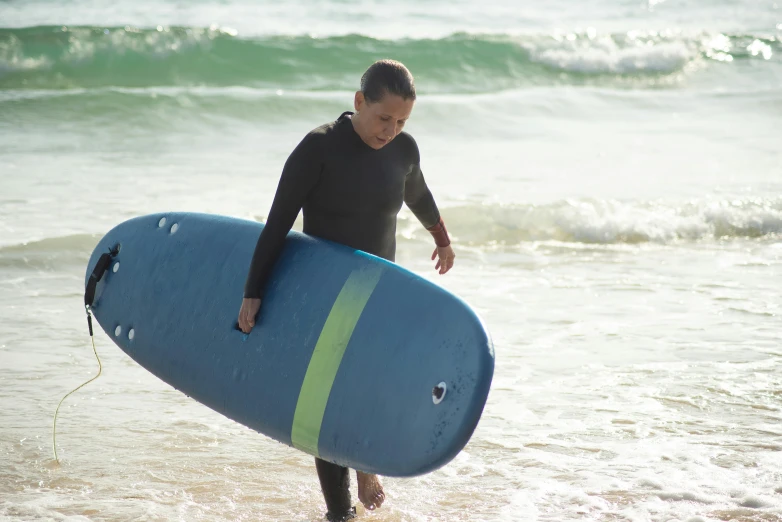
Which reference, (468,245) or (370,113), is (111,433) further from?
(468,245)

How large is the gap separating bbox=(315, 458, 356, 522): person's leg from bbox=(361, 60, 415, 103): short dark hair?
1212mm

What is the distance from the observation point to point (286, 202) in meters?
2.81

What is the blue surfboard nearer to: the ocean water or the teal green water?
the ocean water

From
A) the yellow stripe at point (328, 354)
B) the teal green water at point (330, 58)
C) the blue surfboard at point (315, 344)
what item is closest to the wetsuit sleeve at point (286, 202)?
the blue surfboard at point (315, 344)

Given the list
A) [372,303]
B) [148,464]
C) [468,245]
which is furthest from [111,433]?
[468,245]

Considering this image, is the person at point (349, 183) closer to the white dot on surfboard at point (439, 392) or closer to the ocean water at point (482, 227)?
the white dot on surfboard at point (439, 392)

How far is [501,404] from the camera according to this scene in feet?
14.4

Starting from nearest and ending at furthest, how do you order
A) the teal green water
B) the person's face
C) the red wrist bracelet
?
the person's face < the red wrist bracelet < the teal green water

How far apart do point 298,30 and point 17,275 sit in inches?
458

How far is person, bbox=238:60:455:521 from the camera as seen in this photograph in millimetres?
2771

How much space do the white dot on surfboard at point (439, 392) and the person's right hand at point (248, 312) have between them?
0.68m

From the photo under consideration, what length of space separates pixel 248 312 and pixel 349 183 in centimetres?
53

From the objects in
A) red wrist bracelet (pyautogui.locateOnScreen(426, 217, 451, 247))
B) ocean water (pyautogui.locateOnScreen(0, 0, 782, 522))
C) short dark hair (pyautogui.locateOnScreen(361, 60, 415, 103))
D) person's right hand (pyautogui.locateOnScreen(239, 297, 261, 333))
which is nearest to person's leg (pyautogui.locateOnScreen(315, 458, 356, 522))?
ocean water (pyautogui.locateOnScreen(0, 0, 782, 522))

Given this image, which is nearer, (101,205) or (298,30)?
(101,205)
